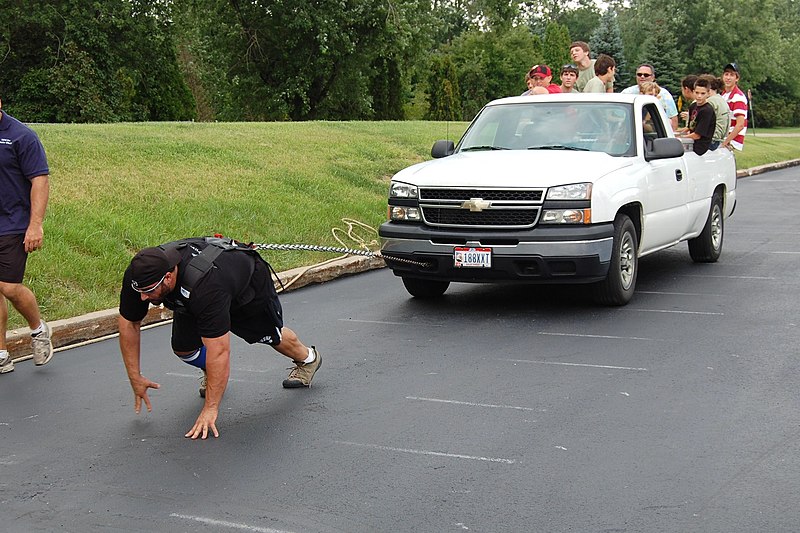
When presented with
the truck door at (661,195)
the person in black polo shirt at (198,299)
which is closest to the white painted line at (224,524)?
the person in black polo shirt at (198,299)

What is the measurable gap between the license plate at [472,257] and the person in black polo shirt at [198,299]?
9.33 feet

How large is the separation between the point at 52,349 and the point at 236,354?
1.33 m

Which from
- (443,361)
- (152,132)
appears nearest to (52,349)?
(443,361)

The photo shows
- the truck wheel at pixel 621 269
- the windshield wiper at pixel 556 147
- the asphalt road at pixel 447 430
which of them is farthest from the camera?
the windshield wiper at pixel 556 147

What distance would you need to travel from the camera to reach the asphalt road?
15.1ft

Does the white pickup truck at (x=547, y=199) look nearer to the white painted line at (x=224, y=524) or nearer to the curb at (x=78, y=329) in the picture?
the curb at (x=78, y=329)

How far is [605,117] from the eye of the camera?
397 inches

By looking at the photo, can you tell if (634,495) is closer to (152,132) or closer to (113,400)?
(113,400)

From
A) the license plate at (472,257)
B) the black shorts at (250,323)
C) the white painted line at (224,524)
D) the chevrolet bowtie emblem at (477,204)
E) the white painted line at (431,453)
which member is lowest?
the white painted line at (431,453)

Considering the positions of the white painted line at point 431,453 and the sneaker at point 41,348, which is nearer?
the white painted line at point 431,453

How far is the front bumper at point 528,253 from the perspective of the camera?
857 cm

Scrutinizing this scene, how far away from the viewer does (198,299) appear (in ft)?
18.1

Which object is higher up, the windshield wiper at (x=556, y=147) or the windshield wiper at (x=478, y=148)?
the windshield wiper at (x=556, y=147)

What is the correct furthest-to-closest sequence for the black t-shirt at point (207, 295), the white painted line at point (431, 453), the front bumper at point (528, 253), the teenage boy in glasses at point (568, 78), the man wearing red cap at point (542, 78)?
1. the man wearing red cap at point (542, 78)
2. the teenage boy in glasses at point (568, 78)
3. the front bumper at point (528, 253)
4. the black t-shirt at point (207, 295)
5. the white painted line at point (431, 453)
